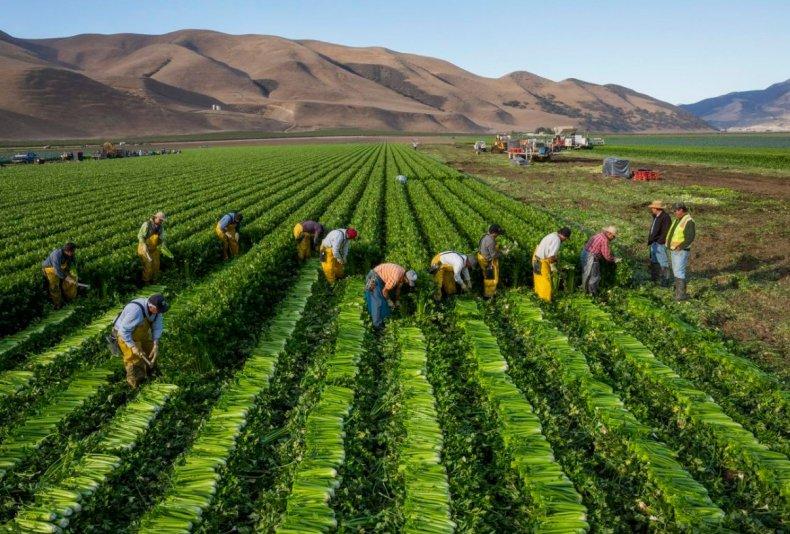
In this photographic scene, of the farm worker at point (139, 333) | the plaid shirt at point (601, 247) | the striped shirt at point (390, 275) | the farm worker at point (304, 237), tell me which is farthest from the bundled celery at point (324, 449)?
the farm worker at point (304, 237)

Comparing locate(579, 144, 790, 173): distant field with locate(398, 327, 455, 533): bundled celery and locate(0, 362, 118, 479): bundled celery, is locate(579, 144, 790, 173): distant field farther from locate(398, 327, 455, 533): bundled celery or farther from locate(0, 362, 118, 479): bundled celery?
locate(0, 362, 118, 479): bundled celery

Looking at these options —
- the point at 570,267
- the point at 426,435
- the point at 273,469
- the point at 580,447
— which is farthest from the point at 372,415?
the point at 570,267

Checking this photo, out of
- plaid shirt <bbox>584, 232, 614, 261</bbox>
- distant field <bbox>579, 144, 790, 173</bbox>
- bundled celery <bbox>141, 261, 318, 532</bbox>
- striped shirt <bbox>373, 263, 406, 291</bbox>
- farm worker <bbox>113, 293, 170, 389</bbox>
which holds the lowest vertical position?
bundled celery <bbox>141, 261, 318, 532</bbox>

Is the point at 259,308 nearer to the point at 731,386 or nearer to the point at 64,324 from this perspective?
the point at 64,324

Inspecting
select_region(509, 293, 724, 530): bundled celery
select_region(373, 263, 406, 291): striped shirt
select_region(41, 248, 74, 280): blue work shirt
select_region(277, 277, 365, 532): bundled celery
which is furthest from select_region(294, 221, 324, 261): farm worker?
select_region(509, 293, 724, 530): bundled celery

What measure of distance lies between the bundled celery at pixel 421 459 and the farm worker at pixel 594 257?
5.60m

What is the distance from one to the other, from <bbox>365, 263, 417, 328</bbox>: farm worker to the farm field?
46 cm

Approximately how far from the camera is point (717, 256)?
16.2m

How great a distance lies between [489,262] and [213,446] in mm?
7966

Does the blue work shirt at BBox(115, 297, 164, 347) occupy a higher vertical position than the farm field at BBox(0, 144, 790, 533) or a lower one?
higher

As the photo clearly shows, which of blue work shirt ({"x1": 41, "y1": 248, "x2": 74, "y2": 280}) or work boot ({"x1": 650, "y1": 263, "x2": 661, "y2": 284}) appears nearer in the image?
blue work shirt ({"x1": 41, "y1": 248, "x2": 74, "y2": 280})

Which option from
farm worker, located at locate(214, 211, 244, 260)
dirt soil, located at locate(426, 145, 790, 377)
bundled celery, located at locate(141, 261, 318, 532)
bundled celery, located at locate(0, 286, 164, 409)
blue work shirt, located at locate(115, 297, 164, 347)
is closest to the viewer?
bundled celery, located at locate(141, 261, 318, 532)

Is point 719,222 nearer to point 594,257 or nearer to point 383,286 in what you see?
point 594,257

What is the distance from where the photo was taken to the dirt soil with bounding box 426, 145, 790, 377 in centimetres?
1120
